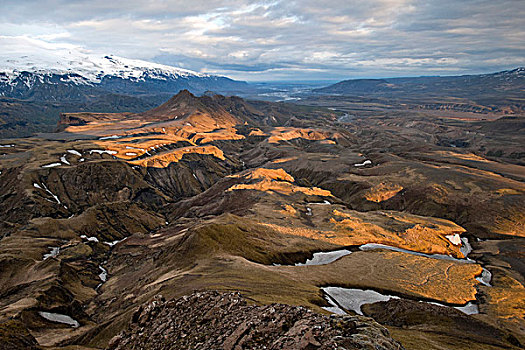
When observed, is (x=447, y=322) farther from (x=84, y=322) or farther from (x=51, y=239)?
(x=51, y=239)

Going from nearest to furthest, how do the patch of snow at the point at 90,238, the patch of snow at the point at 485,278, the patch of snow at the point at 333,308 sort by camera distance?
the patch of snow at the point at 333,308 → the patch of snow at the point at 485,278 → the patch of snow at the point at 90,238

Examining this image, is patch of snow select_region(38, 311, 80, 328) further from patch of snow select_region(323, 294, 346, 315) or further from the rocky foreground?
patch of snow select_region(323, 294, 346, 315)

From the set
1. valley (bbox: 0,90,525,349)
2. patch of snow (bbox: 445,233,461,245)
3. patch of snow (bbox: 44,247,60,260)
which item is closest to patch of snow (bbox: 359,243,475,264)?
valley (bbox: 0,90,525,349)

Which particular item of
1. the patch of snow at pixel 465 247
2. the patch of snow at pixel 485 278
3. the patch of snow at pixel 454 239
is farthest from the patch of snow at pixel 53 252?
the patch of snow at pixel 465 247

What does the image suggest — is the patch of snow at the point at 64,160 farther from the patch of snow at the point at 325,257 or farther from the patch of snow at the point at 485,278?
the patch of snow at the point at 485,278

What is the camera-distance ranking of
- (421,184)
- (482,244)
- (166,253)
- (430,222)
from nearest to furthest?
(166,253) < (482,244) < (430,222) < (421,184)

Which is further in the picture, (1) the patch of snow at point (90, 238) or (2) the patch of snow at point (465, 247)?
(1) the patch of snow at point (90, 238)

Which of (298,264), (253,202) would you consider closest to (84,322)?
(298,264)
